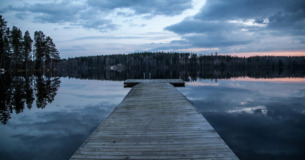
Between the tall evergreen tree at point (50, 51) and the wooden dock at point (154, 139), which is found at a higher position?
the tall evergreen tree at point (50, 51)

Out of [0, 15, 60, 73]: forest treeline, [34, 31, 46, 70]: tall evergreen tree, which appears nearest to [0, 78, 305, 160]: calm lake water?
[0, 15, 60, 73]: forest treeline

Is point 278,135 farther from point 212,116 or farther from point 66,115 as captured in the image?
point 66,115

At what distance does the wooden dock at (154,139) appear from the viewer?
3.89 metres

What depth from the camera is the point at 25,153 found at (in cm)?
625

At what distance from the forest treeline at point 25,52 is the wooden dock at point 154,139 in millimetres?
49845

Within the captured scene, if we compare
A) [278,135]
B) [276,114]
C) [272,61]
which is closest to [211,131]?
[278,135]

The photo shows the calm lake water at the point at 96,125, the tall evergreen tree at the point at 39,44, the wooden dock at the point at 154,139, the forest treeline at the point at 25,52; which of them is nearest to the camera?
the wooden dock at the point at 154,139

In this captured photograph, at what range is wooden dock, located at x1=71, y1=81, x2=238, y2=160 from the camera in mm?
3891

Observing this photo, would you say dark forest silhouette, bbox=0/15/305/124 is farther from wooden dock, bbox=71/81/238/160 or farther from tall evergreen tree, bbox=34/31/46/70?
wooden dock, bbox=71/81/238/160

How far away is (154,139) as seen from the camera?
4.70 m

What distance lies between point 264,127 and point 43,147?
9.09 metres

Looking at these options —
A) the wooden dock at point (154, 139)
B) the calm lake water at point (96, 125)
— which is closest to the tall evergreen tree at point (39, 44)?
the calm lake water at point (96, 125)

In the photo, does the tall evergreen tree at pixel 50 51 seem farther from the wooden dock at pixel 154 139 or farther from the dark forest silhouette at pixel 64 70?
the wooden dock at pixel 154 139

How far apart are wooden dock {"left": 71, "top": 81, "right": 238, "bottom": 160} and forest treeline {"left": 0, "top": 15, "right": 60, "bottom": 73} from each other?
4984 cm
